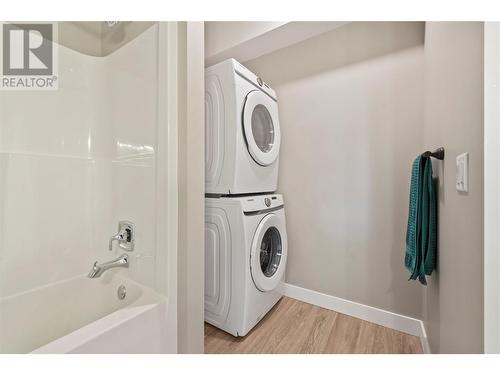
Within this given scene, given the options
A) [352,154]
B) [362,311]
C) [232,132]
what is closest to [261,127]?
[232,132]

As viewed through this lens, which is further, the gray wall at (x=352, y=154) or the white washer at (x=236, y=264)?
the gray wall at (x=352, y=154)

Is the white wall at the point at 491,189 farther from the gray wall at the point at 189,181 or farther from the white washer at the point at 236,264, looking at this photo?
the white washer at the point at 236,264

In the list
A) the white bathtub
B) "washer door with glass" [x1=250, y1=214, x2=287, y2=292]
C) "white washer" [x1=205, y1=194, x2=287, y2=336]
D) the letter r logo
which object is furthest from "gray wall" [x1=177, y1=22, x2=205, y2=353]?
the letter r logo

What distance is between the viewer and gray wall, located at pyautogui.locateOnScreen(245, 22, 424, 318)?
1469 mm

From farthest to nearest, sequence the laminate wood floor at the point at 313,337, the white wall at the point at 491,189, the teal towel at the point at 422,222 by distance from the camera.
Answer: the laminate wood floor at the point at 313,337 < the teal towel at the point at 422,222 < the white wall at the point at 491,189

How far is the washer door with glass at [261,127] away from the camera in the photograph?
1458mm

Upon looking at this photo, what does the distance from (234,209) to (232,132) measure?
1.55 ft

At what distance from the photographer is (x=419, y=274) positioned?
108 cm

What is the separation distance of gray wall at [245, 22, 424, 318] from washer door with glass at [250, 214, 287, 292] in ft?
0.89

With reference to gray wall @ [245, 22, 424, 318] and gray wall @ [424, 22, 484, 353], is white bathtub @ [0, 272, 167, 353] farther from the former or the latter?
gray wall @ [245, 22, 424, 318]

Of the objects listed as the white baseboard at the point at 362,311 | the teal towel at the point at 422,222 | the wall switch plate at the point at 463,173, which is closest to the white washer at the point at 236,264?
the white baseboard at the point at 362,311
